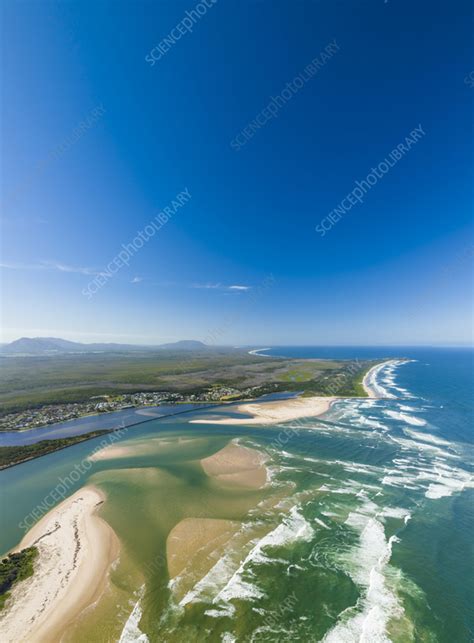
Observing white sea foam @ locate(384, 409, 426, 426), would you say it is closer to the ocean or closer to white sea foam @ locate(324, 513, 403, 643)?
the ocean

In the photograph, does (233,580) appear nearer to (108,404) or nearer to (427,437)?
(427,437)

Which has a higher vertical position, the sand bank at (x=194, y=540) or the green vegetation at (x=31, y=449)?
the green vegetation at (x=31, y=449)

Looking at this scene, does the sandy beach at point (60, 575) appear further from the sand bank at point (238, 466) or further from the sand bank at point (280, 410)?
the sand bank at point (280, 410)

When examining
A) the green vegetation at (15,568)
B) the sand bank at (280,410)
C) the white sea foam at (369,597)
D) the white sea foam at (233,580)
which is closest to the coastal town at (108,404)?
the sand bank at (280,410)

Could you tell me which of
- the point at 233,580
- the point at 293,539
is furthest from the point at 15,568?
the point at 293,539

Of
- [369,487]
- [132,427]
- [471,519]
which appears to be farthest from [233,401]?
[471,519]

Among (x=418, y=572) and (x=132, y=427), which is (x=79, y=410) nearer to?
(x=132, y=427)
